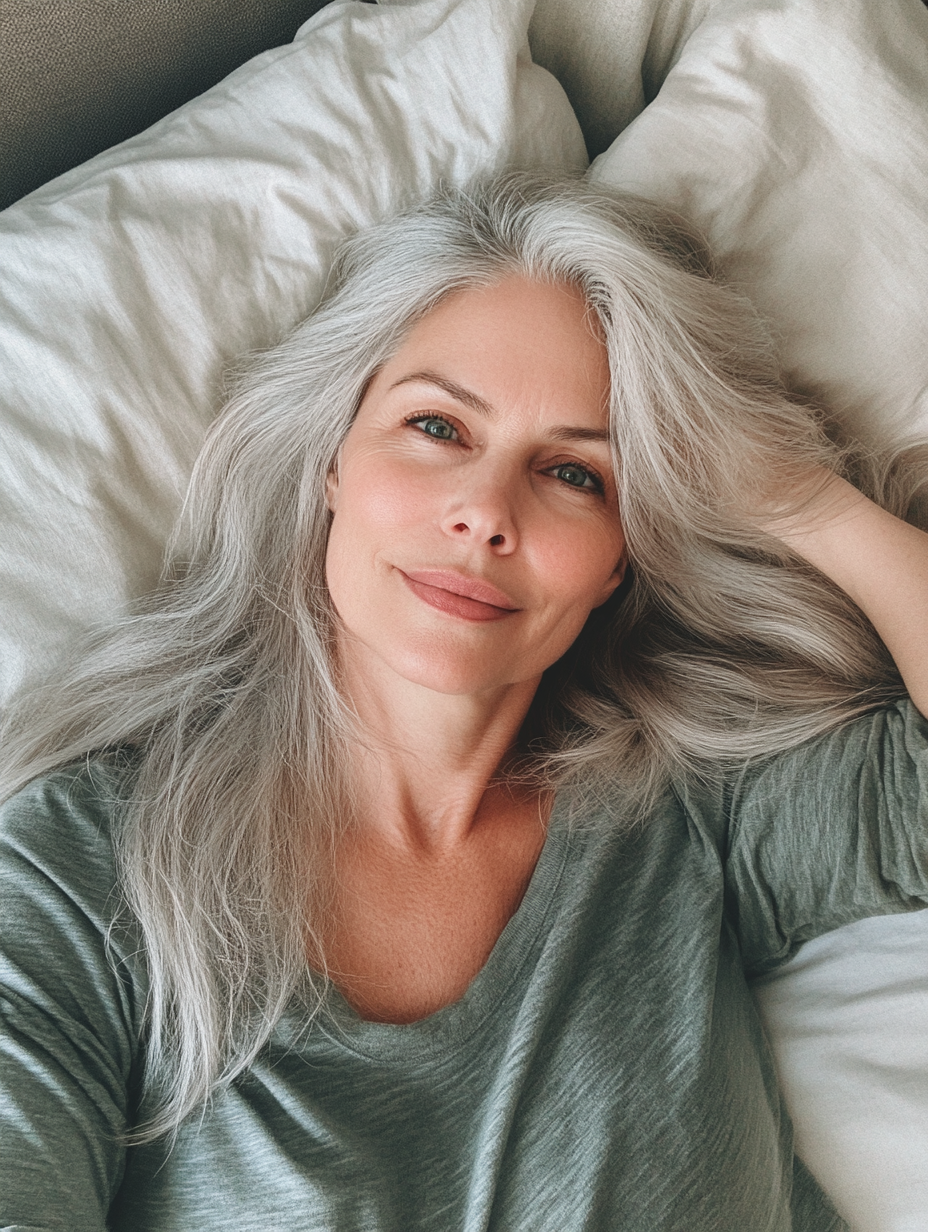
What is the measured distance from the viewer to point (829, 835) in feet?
4.88

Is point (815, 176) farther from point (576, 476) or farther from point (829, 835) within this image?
point (829, 835)

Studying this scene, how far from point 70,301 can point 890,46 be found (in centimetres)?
128

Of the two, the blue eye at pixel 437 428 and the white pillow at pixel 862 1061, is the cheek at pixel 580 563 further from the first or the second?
the white pillow at pixel 862 1061

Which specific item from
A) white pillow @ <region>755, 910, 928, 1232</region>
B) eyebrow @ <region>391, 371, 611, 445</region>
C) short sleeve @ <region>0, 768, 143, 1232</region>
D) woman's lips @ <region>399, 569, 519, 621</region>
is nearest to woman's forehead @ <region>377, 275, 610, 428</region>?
eyebrow @ <region>391, 371, 611, 445</region>

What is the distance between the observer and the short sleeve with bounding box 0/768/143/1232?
1.12 meters

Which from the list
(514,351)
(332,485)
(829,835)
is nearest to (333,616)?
(332,485)

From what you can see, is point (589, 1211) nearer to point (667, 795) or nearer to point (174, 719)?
point (667, 795)

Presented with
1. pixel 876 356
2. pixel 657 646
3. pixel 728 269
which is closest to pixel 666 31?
pixel 728 269

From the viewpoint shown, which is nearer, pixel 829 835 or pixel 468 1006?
pixel 468 1006

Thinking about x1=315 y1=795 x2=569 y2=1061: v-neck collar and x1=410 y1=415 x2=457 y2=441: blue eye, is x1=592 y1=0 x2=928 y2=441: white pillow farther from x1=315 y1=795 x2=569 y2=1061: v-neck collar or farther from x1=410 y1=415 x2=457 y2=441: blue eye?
x1=315 y1=795 x2=569 y2=1061: v-neck collar

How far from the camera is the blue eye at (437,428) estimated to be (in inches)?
55.4

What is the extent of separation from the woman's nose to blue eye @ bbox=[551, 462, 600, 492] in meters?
0.16

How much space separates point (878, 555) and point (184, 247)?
1078 mm

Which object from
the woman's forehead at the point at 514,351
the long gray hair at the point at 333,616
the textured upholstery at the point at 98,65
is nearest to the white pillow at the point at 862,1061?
the long gray hair at the point at 333,616
